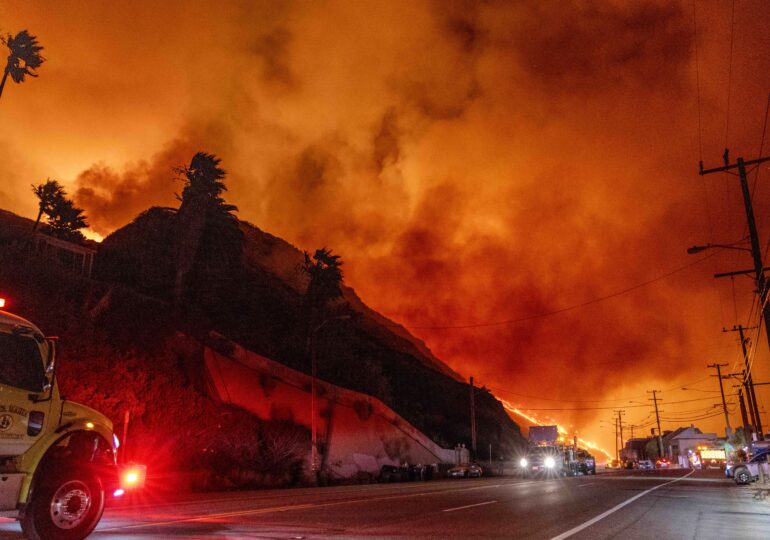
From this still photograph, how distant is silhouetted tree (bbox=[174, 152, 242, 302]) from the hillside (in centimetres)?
247

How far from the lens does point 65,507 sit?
306 inches

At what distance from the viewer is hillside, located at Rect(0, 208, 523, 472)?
31030 mm

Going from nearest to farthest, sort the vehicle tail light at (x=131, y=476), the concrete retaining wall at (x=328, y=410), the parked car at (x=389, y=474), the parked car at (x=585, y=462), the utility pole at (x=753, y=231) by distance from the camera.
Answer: the vehicle tail light at (x=131, y=476), the utility pole at (x=753, y=231), the concrete retaining wall at (x=328, y=410), the parked car at (x=389, y=474), the parked car at (x=585, y=462)

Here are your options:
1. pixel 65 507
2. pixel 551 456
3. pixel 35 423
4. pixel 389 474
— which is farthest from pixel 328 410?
pixel 35 423

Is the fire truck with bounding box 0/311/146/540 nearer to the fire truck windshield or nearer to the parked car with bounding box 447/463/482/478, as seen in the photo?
the fire truck windshield

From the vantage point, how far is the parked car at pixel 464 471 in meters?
47.3

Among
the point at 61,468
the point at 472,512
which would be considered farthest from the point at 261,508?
the point at 61,468

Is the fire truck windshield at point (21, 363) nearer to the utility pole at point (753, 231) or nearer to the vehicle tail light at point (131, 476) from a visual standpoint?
the vehicle tail light at point (131, 476)

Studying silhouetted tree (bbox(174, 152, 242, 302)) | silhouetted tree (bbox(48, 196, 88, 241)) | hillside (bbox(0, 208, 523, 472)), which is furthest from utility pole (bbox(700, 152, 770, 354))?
silhouetted tree (bbox(48, 196, 88, 241))

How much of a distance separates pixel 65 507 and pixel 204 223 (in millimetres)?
42397

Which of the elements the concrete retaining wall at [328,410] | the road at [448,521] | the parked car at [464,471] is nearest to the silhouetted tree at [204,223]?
the concrete retaining wall at [328,410]

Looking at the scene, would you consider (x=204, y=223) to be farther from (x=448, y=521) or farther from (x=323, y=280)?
(x=448, y=521)

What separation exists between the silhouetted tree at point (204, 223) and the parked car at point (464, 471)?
1036 inches

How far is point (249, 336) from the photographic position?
45688mm
